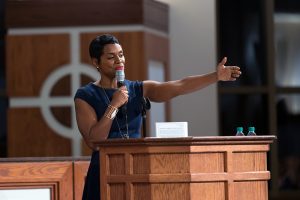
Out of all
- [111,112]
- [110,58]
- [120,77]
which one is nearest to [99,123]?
[111,112]

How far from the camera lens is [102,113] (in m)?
3.58

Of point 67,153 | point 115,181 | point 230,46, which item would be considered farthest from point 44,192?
point 230,46

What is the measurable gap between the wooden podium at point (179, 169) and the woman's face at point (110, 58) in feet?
1.23

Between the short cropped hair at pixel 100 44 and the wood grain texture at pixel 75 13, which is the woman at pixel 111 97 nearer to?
the short cropped hair at pixel 100 44

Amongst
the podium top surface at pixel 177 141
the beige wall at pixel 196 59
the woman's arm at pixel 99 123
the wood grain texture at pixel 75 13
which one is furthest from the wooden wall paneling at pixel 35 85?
the podium top surface at pixel 177 141

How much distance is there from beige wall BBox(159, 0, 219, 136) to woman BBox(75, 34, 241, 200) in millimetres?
4293

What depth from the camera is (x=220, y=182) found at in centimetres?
337

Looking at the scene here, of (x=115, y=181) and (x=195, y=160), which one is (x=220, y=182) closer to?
(x=195, y=160)

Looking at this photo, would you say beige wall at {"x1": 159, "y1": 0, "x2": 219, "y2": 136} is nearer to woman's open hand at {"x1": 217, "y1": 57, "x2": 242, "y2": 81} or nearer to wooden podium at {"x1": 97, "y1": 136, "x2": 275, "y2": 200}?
woman's open hand at {"x1": 217, "y1": 57, "x2": 242, "y2": 81}

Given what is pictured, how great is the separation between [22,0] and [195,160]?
165 inches

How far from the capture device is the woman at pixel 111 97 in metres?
3.44

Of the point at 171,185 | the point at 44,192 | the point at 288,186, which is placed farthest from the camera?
the point at 288,186

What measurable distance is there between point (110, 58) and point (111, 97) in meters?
0.15

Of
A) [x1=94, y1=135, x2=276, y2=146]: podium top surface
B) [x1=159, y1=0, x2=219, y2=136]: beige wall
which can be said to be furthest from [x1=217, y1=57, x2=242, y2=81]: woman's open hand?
[x1=159, y1=0, x2=219, y2=136]: beige wall
